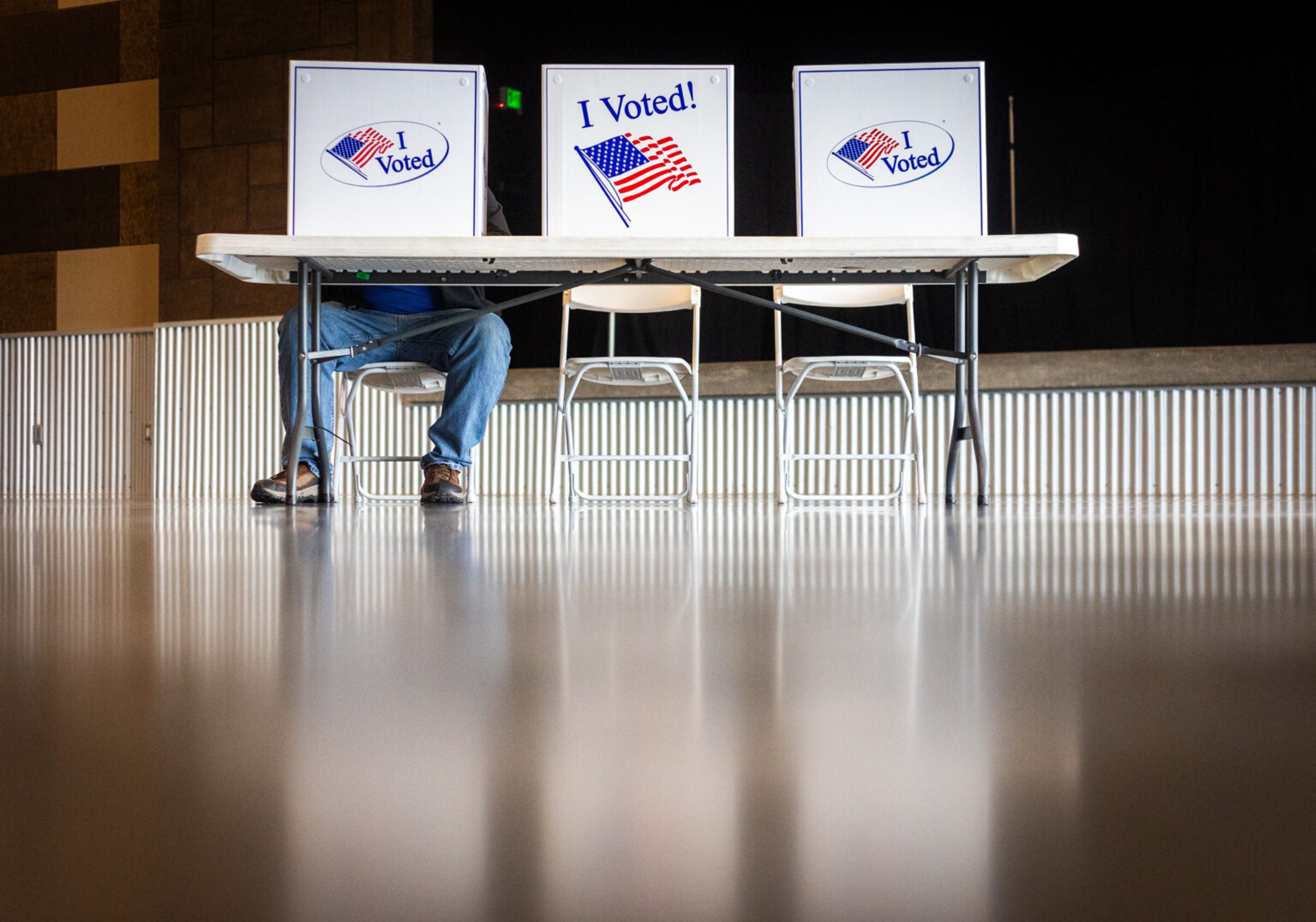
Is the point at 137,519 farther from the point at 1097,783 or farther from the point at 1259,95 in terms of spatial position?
the point at 1259,95

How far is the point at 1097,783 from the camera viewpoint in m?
0.17

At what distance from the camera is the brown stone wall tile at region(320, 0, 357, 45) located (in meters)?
5.38

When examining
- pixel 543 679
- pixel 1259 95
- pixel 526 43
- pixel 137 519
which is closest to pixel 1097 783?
pixel 543 679

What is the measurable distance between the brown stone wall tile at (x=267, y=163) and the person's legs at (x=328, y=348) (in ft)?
10.6

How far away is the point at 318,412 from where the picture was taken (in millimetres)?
2355

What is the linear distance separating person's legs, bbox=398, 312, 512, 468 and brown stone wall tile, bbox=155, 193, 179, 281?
3.65 m

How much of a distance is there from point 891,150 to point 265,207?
4.10 metres

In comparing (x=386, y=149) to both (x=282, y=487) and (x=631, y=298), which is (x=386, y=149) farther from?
(x=631, y=298)

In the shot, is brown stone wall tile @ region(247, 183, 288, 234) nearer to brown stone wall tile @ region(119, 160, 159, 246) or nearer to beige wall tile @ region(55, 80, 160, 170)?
brown stone wall tile @ region(119, 160, 159, 246)

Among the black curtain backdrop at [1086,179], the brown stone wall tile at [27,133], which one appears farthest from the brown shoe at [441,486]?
the brown stone wall tile at [27,133]

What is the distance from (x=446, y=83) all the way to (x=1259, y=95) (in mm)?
3485

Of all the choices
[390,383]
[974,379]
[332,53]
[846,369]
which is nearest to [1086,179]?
[846,369]

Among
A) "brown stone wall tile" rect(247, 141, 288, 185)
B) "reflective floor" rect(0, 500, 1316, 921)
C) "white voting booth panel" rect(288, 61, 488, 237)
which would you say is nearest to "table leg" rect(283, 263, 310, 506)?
"white voting booth panel" rect(288, 61, 488, 237)

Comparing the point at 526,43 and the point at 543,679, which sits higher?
the point at 526,43
